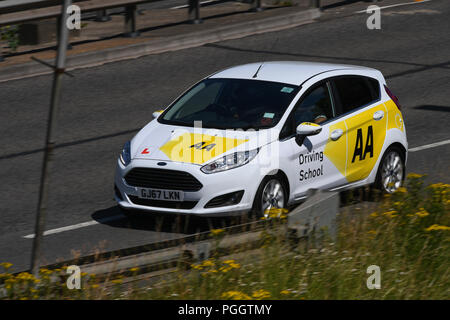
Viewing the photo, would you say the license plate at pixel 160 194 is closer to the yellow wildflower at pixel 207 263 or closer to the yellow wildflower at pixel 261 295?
the yellow wildflower at pixel 207 263

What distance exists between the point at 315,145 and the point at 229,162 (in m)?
1.26

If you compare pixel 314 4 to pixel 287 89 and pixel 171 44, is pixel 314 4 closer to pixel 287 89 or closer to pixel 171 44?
pixel 171 44

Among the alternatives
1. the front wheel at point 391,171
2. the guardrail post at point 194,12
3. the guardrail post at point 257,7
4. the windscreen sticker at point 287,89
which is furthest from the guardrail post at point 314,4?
the windscreen sticker at point 287,89

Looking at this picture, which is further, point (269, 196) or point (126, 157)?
point (126, 157)

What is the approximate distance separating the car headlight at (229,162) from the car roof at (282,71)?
4.71 ft

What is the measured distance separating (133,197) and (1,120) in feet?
17.7

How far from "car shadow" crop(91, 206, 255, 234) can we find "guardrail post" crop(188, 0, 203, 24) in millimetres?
10035

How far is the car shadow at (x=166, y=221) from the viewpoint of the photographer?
31.6 ft

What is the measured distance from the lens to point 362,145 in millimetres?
10836

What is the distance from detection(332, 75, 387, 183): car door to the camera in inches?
423

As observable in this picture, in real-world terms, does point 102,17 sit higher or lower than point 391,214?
higher

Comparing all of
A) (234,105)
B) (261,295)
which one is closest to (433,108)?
(234,105)

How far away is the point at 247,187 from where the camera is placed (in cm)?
952

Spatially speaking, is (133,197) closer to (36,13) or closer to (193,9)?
(36,13)
